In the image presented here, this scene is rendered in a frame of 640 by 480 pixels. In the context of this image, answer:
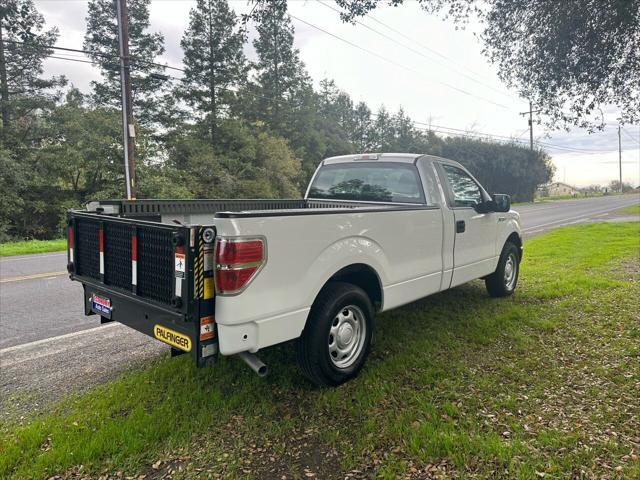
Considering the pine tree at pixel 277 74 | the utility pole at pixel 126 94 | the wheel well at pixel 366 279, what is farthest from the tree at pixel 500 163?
the wheel well at pixel 366 279

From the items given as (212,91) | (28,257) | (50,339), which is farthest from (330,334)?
(212,91)

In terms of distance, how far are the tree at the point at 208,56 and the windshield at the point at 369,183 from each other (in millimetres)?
25102

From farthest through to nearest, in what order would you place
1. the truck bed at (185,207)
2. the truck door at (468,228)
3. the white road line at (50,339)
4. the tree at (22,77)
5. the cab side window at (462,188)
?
the tree at (22,77), the cab side window at (462,188), the truck door at (468,228), the white road line at (50,339), the truck bed at (185,207)

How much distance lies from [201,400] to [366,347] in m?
1.40

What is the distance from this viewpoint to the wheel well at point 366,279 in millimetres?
3540

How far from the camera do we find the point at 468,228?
16.4ft

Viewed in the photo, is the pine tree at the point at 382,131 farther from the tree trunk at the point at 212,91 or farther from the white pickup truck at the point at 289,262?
the white pickup truck at the point at 289,262

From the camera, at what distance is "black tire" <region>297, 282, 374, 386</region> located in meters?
3.21

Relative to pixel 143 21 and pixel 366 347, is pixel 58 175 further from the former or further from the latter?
pixel 366 347

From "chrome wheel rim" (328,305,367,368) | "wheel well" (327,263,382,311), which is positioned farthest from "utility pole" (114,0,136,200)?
"chrome wheel rim" (328,305,367,368)

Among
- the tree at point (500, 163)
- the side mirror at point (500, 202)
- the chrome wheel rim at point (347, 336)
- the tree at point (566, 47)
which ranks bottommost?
the chrome wheel rim at point (347, 336)

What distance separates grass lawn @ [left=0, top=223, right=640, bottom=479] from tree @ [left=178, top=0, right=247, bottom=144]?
2725 centimetres

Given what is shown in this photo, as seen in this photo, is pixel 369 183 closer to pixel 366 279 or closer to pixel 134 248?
pixel 366 279

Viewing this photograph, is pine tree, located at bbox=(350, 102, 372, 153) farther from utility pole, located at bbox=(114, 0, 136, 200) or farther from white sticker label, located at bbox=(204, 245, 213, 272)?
white sticker label, located at bbox=(204, 245, 213, 272)
